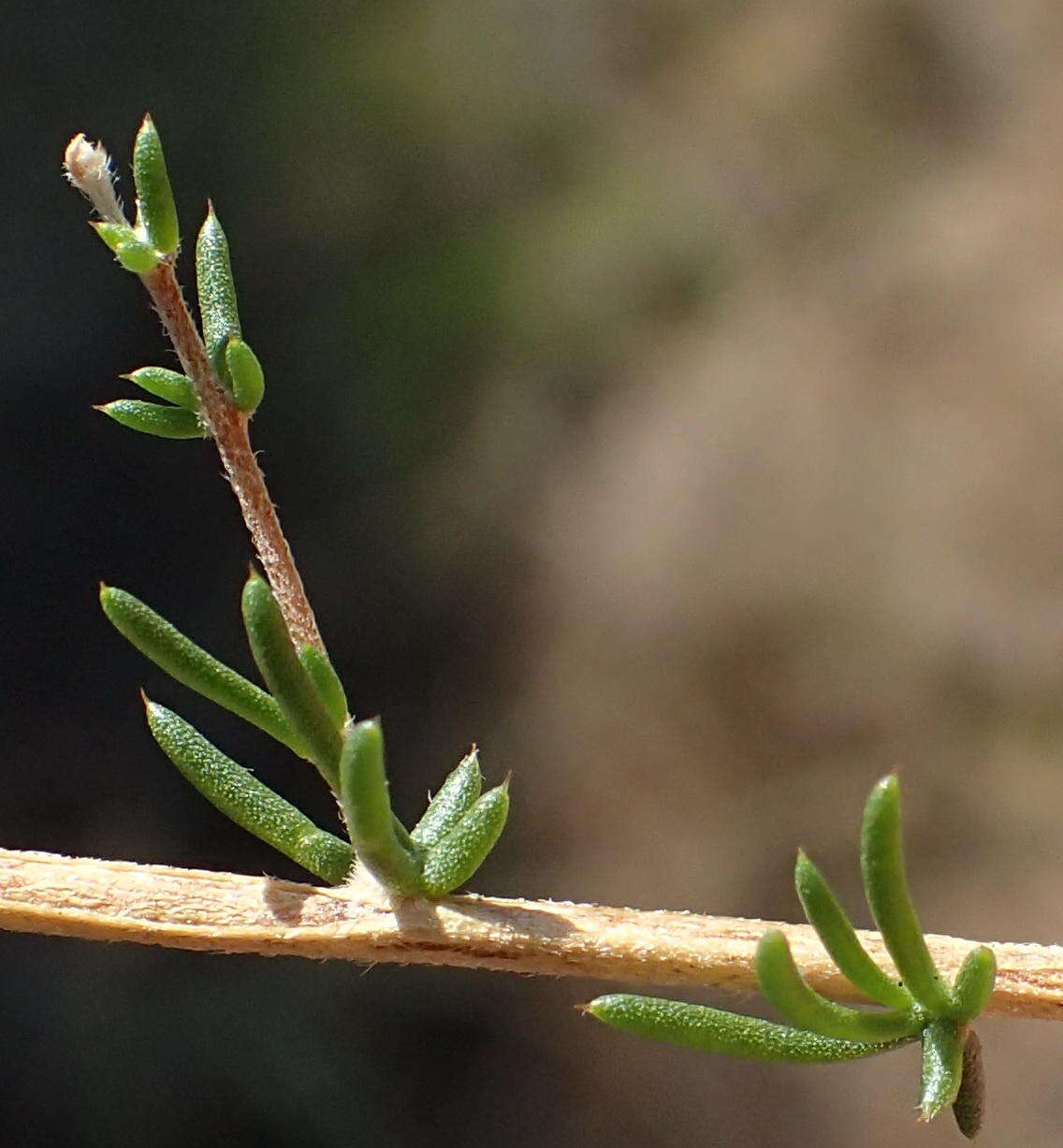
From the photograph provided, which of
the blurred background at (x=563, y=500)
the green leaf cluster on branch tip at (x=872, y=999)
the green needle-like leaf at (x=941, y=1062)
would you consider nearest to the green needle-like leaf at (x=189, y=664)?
the green leaf cluster on branch tip at (x=872, y=999)

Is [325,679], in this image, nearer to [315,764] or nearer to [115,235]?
[315,764]

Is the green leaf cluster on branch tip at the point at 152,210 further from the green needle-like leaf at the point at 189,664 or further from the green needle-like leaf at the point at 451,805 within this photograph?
the green needle-like leaf at the point at 451,805

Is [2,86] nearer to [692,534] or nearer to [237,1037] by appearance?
[692,534]

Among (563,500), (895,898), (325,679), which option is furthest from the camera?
(563,500)

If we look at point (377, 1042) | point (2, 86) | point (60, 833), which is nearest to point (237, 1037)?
point (377, 1042)

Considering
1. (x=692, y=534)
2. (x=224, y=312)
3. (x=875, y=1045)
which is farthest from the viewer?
(x=692, y=534)

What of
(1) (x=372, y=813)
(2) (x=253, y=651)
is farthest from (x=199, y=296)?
(1) (x=372, y=813)

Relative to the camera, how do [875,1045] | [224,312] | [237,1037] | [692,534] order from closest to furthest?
[875,1045] < [224,312] < [237,1037] < [692,534]
